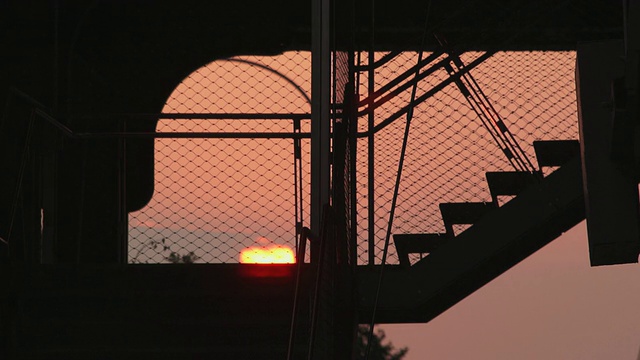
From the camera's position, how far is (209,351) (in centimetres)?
427

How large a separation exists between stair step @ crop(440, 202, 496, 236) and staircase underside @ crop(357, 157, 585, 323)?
27 cm

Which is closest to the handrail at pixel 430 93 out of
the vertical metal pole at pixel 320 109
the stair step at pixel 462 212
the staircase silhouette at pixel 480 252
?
the stair step at pixel 462 212

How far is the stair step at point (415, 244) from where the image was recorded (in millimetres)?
5488

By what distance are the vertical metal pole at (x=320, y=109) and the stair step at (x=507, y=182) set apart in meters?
2.18

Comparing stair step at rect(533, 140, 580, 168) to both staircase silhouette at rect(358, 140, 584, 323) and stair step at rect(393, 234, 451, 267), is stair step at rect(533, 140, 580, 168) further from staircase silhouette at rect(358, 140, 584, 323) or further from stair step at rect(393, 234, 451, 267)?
stair step at rect(393, 234, 451, 267)

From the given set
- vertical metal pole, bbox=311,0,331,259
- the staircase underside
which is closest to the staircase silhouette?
the staircase underside

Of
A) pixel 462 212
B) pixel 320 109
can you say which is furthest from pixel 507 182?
pixel 320 109

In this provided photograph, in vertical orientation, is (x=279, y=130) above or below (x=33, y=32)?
Result: below

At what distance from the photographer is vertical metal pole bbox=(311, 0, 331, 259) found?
11.0ft

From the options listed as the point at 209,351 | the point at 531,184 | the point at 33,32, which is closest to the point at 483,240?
the point at 531,184

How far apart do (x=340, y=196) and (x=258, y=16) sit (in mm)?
3613

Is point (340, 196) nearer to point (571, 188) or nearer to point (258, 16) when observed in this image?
point (571, 188)

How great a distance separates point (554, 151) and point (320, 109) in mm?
2356

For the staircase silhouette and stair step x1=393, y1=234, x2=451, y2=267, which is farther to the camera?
stair step x1=393, y1=234, x2=451, y2=267
